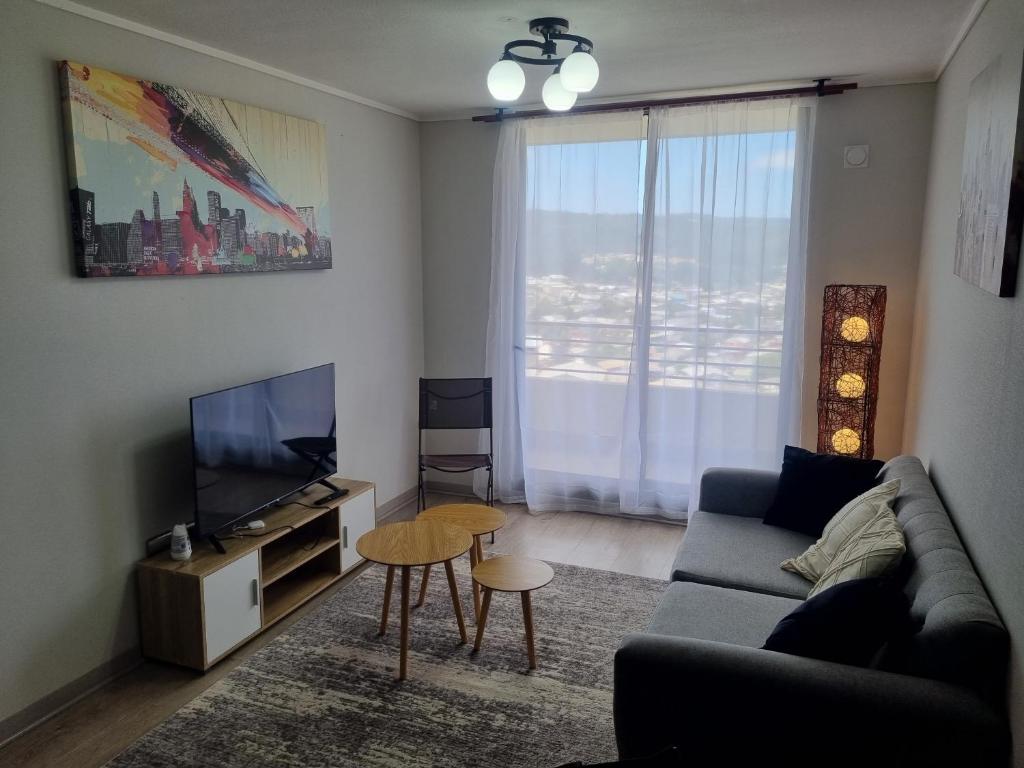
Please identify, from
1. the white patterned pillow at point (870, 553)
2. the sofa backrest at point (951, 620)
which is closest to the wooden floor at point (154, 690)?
the white patterned pillow at point (870, 553)

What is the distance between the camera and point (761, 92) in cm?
418

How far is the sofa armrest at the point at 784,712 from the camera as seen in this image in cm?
179

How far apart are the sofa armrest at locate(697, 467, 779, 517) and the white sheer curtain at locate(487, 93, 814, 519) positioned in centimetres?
85

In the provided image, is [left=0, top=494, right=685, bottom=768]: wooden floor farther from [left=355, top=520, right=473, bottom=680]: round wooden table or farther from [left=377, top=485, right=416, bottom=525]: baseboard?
[left=377, top=485, right=416, bottom=525]: baseboard

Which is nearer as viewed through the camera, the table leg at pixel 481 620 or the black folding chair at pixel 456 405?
the table leg at pixel 481 620

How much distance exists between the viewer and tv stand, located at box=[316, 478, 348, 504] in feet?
12.7

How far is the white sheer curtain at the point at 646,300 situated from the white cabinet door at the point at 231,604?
2.19m

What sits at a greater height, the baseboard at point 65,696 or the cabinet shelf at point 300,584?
the cabinet shelf at point 300,584

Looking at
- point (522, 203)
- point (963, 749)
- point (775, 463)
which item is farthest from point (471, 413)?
point (963, 749)

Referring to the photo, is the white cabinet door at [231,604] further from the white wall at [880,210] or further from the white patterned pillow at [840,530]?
the white wall at [880,210]

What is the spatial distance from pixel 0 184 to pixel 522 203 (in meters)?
2.97

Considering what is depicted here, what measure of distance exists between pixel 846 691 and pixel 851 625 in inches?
7.3

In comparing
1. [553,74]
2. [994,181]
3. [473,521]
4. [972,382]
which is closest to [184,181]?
[553,74]

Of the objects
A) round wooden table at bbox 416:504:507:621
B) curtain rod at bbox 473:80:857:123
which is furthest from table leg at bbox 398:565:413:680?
curtain rod at bbox 473:80:857:123
